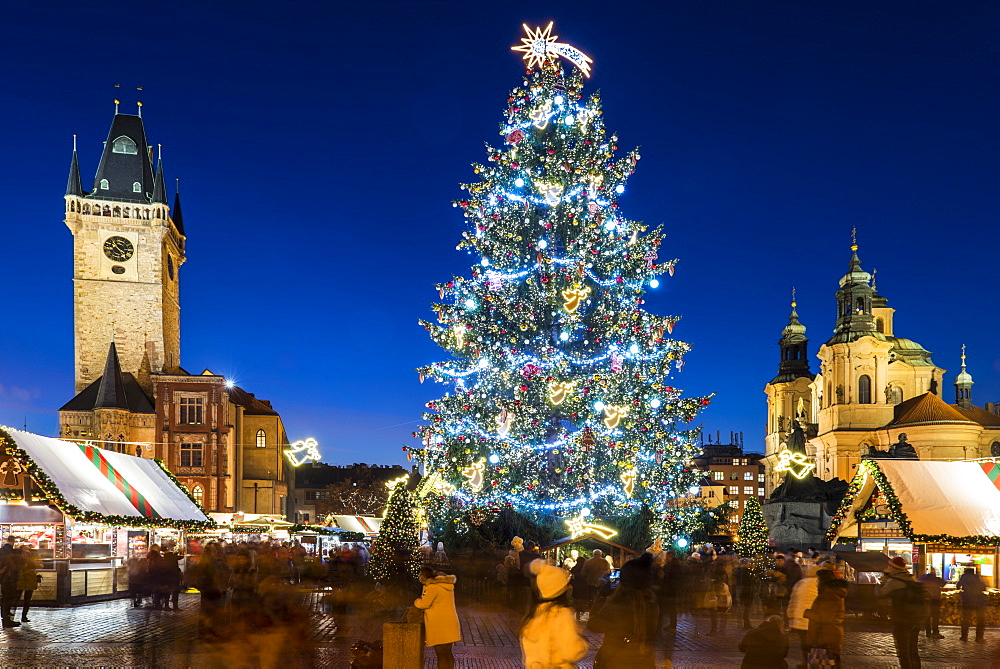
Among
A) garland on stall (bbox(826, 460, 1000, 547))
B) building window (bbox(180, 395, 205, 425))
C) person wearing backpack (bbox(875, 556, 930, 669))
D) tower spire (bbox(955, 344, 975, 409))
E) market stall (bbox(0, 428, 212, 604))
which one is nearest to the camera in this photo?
person wearing backpack (bbox(875, 556, 930, 669))

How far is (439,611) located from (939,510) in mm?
13630

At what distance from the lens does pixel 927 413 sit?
7569 centimetres

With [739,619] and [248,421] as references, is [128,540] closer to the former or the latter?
[739,619]

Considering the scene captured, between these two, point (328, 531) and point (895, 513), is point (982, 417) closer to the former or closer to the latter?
point (328, 531)

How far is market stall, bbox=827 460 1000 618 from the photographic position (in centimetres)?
1922

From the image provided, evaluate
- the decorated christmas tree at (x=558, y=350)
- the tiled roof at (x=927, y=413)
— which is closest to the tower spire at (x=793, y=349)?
the tiled roof at (x=927, y=413)

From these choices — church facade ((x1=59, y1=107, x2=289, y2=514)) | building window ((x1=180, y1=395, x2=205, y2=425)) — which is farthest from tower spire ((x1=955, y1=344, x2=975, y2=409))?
building window ((x1=180, y1=395, x2=205, y2=425))

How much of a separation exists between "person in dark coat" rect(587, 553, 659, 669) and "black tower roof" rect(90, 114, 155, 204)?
66707 mm

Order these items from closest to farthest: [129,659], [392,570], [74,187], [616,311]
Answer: [129,659] < [392,570] < [616,311] < [74,187]

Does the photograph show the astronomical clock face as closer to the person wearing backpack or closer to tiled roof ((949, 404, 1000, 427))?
the person wearing backpack

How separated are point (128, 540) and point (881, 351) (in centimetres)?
6974

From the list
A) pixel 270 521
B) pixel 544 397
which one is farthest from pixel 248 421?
pixel 544 397

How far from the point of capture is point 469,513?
86.5 ft

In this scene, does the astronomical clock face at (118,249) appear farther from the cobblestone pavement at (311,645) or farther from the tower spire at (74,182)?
the cobblestone pavement at (311,645)
